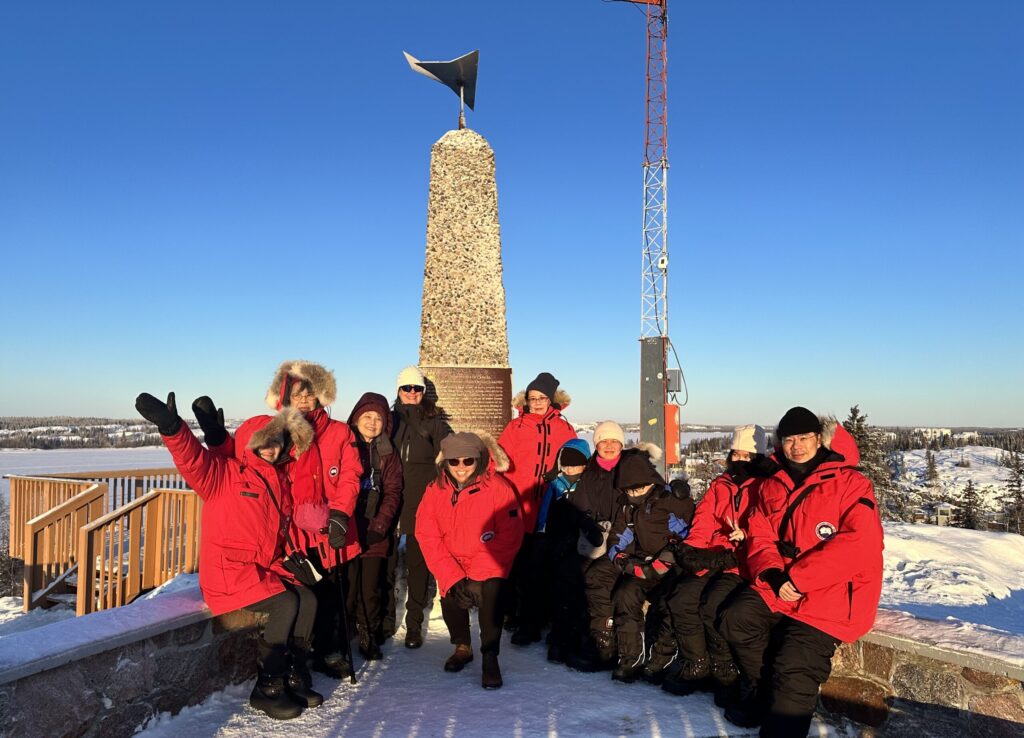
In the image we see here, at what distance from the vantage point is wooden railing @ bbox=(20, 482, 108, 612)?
7320 millimetres

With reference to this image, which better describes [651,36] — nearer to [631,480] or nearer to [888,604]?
[888,604]

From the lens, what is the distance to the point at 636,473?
140 inches

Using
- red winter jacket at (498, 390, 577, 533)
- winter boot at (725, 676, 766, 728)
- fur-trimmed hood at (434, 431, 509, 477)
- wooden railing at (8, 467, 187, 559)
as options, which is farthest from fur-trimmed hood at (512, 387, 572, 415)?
wooden railing at (8, 467, 187, 559)

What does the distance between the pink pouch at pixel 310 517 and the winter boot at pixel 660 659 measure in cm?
181

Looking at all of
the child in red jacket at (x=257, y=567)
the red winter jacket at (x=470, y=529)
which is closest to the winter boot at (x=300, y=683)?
the child in red jacket at (x=257, y=567)

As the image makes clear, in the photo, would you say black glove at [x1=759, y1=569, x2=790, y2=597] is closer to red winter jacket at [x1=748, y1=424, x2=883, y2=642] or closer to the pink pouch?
red winter jacket at [x1=748, y1=424, x2=883, y2=642]

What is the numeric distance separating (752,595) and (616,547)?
0.80 meters

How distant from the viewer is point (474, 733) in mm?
2816

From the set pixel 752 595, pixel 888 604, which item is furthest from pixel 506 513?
pixel 888 604

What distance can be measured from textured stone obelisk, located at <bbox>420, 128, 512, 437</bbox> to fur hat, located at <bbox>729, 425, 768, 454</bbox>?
2.80m

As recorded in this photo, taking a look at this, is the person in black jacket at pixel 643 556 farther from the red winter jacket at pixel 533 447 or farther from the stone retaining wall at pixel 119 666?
the stone retaining wall at pixel 119 666

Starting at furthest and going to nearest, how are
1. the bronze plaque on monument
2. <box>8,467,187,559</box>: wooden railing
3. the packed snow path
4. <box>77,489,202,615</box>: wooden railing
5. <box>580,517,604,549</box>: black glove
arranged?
1. <box>8,467,187,559</box>: wooden railing
2. <box>77,489,202,615</box>: wooden railing
3. the bronze plaque on monument
4. <box>580,517,604,549</box>: black glove
5. the packed snow path

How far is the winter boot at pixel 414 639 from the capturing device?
399cm

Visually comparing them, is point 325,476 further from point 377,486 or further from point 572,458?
point 572,458
